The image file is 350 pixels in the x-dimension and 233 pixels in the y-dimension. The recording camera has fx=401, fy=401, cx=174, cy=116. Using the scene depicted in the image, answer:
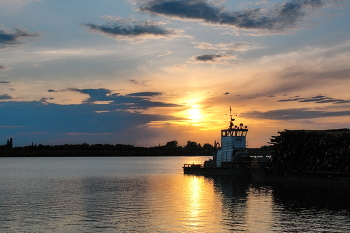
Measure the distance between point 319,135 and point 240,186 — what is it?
1370 centimetres

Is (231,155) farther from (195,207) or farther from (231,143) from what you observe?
(195,207)

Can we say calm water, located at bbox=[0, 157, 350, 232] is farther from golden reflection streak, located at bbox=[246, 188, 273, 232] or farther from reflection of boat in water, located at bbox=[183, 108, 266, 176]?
reflection of boat in water, located at bbox=[183, 108, 266, 176]

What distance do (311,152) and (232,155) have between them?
20548 mm

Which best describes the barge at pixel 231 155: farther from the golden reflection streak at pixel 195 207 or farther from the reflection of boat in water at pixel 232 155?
the golden reflection streak at pixel 195 207

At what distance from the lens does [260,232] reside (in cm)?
2792

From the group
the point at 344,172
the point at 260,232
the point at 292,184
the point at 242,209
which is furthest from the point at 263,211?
the point at 292,184

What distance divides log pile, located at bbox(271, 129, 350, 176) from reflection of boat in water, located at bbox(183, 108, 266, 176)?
11.2 metres

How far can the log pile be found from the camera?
51256 mm

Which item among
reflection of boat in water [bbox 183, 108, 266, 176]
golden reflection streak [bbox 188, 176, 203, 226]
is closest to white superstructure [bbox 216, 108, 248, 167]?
reflection of boat in water [bbox 183, 108, 266, 176]

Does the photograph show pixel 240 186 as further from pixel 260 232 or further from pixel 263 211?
pixel 260 232

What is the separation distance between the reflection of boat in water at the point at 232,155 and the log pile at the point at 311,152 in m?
11.2

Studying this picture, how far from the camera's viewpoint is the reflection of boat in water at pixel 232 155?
236 ft

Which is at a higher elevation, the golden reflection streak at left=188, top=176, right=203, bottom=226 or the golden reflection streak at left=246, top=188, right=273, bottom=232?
the golden reflection streak at left=246, top=188, right=273, bottom=232

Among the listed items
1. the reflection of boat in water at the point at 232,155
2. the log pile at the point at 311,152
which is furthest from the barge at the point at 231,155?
the log pile at the point at 311,152
